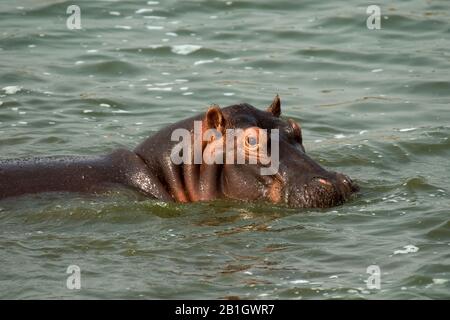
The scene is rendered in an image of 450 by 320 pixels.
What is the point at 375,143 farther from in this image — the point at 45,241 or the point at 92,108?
the point at 45,241

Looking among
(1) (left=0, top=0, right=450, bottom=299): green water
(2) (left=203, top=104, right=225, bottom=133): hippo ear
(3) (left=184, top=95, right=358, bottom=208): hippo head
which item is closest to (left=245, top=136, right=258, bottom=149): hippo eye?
(3) (left=184, top=95, right=358, bottom=208): hippo head

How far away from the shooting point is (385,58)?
52.5 feet

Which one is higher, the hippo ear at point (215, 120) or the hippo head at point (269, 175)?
the hippo ear at point (215, 120)

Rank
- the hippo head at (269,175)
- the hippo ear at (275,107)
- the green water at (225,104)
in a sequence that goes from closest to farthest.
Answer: the green water at (225,104), the hippo head at (269,175), the hippo ear at (275,107)

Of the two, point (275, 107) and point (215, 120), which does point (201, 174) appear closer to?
point (215, 120)

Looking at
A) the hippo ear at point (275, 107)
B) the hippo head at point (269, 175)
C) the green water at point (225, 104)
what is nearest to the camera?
the green water at point (225, 104)

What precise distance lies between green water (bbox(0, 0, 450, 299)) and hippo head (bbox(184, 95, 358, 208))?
0.41 feet

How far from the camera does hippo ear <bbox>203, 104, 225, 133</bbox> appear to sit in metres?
9.21

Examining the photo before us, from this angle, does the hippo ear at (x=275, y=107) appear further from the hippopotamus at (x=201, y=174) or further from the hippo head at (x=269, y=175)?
the hippo head at (x=269, y=175)

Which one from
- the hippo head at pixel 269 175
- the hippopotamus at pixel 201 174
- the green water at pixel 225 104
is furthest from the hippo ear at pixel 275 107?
the green water at pixel 225 104

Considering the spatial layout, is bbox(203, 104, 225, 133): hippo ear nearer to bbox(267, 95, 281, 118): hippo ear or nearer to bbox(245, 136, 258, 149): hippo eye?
bbox(245, 136, 258, 149): hippo eye

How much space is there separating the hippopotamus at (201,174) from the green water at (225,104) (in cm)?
12

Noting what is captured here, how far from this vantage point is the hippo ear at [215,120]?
30.2ft
